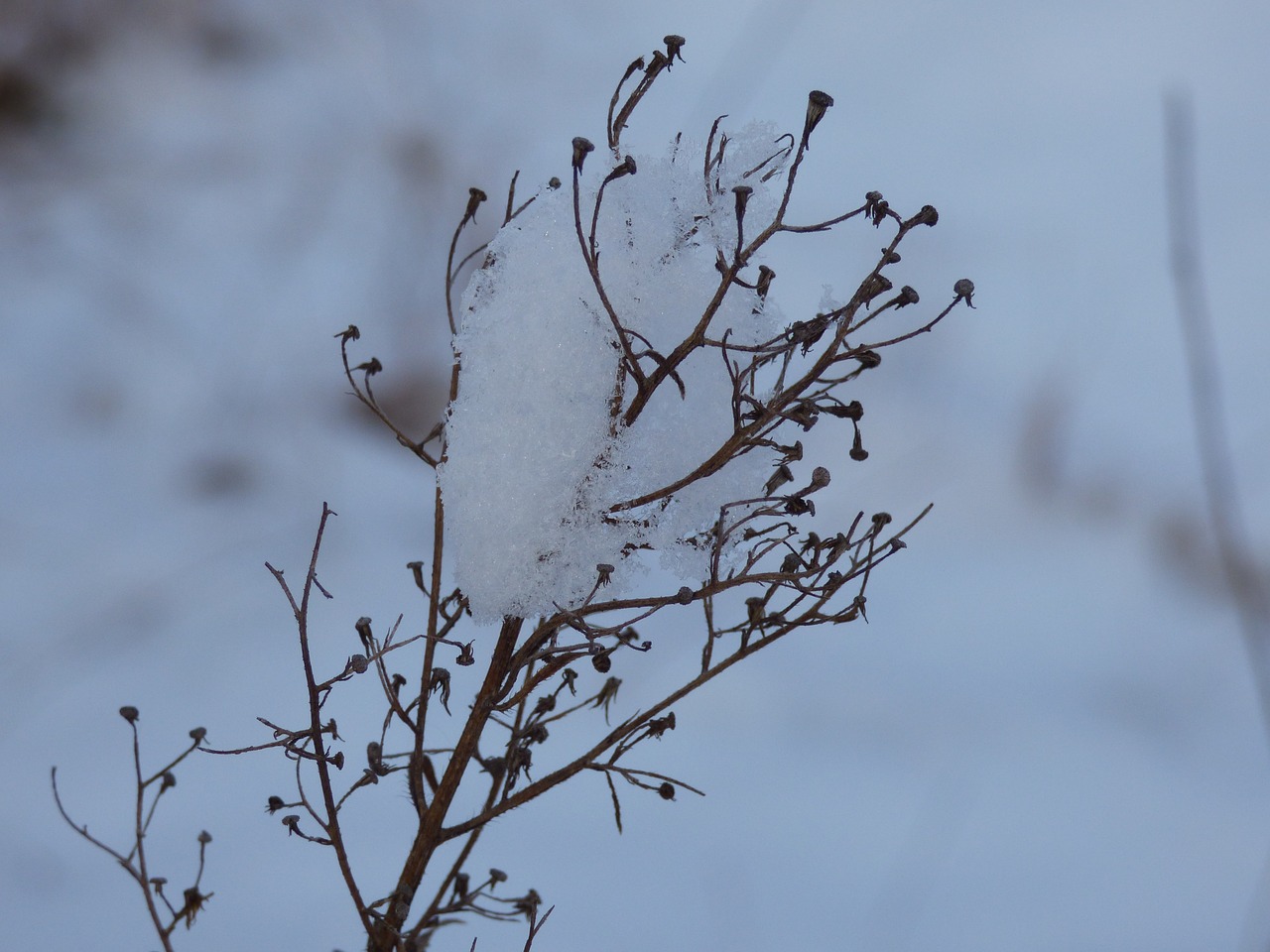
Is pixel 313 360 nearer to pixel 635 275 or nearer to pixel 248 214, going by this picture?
pixel 248 214

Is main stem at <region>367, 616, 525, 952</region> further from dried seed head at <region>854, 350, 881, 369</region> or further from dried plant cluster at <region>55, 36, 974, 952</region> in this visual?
dried seed head at <region>854, 350, 881, 369</region>

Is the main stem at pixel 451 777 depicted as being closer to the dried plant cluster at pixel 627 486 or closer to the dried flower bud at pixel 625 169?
the dried plant cluster at pixel 627 486

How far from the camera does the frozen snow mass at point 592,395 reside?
0.63 meters

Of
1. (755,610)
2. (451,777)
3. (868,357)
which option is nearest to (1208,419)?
(868,357)

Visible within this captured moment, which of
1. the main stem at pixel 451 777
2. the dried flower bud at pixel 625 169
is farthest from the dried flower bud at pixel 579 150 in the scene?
the main stem at pixel 451 777

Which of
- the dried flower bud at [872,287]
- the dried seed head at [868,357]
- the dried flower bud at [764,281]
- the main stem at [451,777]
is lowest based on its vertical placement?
the main stem at [451,777]

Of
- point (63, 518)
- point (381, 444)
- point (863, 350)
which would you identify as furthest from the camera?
point (381, 444)

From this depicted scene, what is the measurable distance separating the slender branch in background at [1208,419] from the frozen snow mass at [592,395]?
0.81 ft

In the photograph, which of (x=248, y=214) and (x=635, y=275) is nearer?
(x=635, y=275)

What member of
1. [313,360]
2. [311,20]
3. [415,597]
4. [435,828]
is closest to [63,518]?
[313,360]

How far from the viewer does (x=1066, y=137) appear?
6.61 ft

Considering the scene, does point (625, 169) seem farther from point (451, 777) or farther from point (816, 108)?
point (451, 777)

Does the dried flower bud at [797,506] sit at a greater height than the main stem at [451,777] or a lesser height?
greater

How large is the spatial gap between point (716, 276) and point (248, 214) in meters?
1.57
